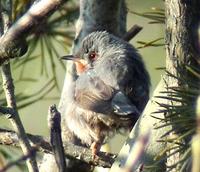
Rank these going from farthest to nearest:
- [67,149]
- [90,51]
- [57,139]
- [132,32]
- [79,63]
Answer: [90,51] < [79,63] < [132,32] < [67,149] < [57,139]

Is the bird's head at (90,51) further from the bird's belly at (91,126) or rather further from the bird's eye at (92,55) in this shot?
the bird's belly at (91,126)

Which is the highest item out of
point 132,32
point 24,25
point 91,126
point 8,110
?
point 24,25

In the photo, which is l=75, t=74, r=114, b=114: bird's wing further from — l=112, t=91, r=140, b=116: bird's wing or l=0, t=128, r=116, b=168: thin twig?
l=0, t=128, r=116, b=168: thin twig

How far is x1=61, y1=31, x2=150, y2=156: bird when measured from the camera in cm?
441

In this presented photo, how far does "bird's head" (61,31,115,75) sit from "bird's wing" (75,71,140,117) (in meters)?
0.23

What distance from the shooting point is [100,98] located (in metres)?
4.45

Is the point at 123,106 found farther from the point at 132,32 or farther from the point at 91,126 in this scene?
the point at 132,32

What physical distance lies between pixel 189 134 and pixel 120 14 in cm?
235

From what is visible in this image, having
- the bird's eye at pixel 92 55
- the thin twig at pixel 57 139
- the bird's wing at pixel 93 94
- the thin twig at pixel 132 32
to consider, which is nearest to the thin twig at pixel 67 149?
the bird's wing at pixel 93 94

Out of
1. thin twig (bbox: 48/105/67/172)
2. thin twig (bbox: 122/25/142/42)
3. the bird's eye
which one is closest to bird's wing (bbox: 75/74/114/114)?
thin twig (bbox: 122/25/142/42)

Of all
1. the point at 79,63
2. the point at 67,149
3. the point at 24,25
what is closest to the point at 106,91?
the point at 79,63

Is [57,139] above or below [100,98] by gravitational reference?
above

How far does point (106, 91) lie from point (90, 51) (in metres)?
0.79

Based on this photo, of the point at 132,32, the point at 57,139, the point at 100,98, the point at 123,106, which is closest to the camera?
the point at 57,139
